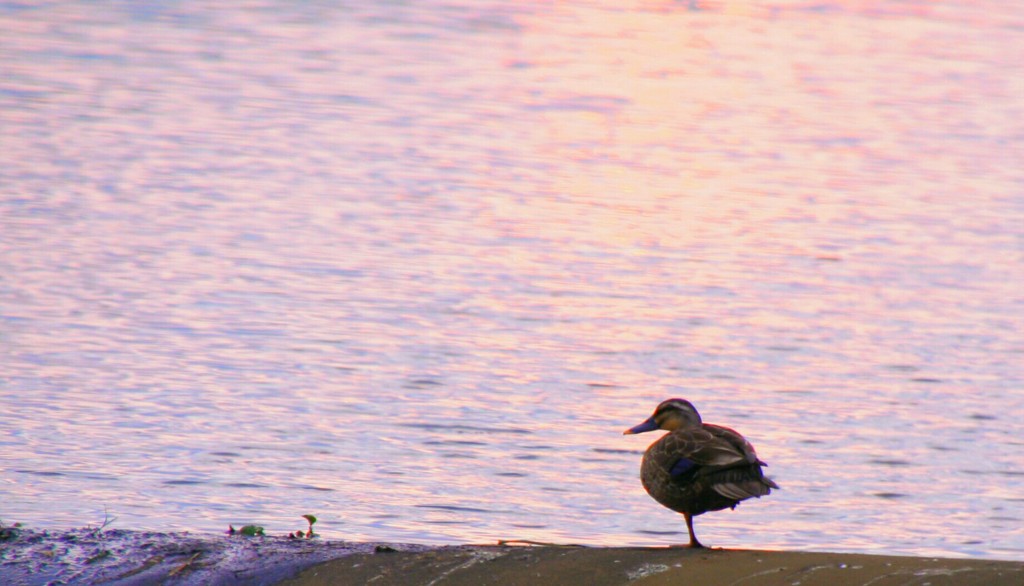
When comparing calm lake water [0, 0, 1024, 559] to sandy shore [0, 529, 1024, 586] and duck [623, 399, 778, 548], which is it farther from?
duck [623, 399, 778, 548]

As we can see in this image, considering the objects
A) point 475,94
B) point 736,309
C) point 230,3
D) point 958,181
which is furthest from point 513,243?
point 230,3

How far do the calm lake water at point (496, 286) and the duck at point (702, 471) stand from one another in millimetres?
1516

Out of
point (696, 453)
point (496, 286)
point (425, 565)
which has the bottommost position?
point (496, 286)

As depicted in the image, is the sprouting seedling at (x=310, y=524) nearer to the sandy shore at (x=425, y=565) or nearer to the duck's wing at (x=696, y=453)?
the sandy shore at (x=425, y=565)

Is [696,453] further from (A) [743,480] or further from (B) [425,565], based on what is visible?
(B) [425,565]

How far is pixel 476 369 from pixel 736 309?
89.8 inches

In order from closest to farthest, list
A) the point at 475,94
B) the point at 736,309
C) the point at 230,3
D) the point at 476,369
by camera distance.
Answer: the point at 476,369
the point at 736,309
the point at 475,94
the point at 230,3

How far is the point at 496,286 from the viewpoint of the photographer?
13109 mm

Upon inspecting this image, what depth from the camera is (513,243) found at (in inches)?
564

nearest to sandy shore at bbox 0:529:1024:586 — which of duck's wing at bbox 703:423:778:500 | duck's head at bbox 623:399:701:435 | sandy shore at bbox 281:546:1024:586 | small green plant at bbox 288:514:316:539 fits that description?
sandy shore at bbox 281:546:1024:586

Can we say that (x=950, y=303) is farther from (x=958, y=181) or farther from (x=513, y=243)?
(x=958, y=181)

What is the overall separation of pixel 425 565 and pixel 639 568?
0.75 meters

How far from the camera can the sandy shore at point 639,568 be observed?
20.3 feet

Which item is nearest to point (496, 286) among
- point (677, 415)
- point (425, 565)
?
point (677, 415)
